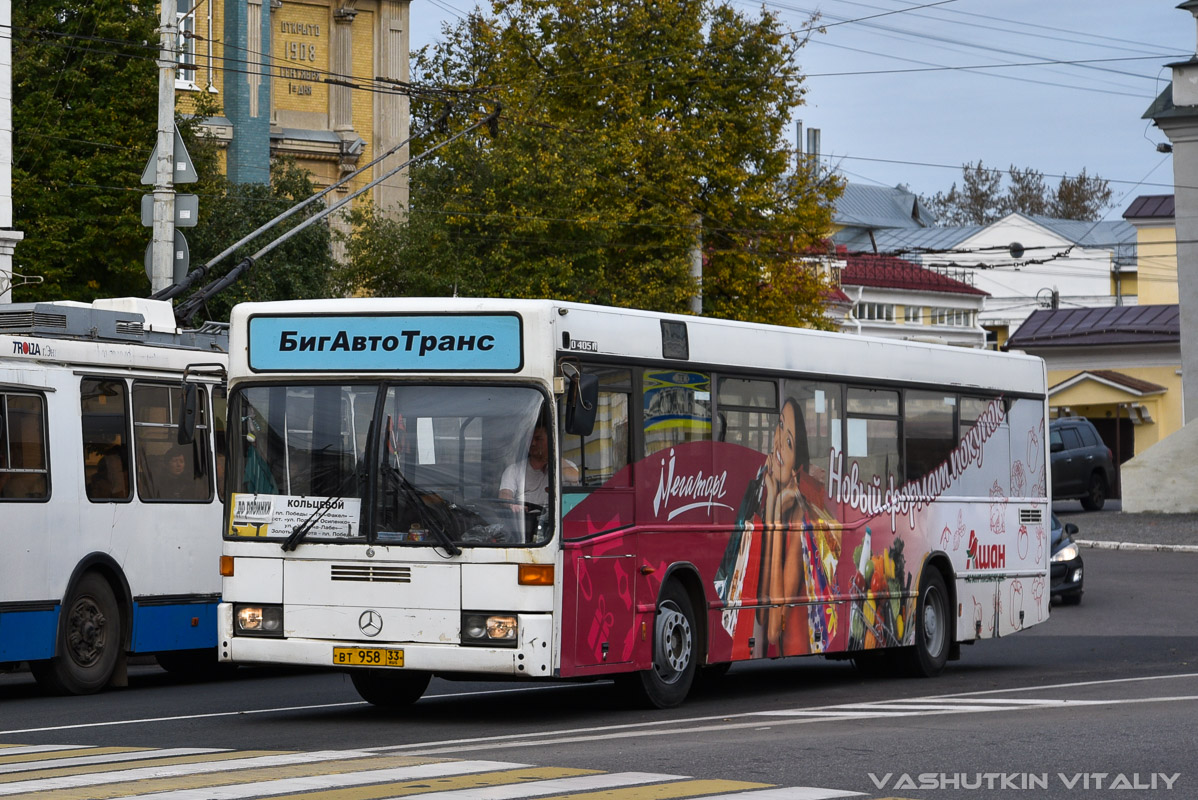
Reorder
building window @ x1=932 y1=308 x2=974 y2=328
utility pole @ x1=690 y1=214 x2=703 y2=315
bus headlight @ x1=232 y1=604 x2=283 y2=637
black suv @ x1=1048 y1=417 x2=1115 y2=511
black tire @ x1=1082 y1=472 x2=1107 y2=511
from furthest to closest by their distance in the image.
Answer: building window @ x1=932 y1=308 x2=974 y2=328 → utility pole @ x1=690 y1=214 x2=703 y2=315 → black tire @ x1=1082 y1=472 x2=1107 y2=511 → black suv @ x1=1048 y1=417 x2=1115 y2=511 → bus headlight @ x1=232 y1=604 x2=283 y2=637

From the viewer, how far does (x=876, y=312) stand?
338 ft

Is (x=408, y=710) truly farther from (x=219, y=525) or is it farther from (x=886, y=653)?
(x=886, y=653)

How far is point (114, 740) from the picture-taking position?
11.2m

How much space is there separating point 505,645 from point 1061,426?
32542 millimetres

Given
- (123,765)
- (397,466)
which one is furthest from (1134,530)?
(123,765)

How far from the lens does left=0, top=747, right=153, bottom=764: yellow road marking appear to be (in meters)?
9.95

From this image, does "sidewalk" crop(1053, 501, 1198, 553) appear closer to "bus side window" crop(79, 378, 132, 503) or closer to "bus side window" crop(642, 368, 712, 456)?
"bus side window" crop(642, 368, 712, 456)

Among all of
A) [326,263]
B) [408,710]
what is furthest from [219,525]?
[326,263]

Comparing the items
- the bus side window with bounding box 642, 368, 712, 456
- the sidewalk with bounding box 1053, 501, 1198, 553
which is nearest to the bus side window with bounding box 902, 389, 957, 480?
the bus side window with bounding box 642, 368, 712, 456

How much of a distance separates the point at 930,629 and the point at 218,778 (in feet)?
29.8

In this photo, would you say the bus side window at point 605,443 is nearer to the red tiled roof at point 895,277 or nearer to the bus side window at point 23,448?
the bus side window at point 23,448

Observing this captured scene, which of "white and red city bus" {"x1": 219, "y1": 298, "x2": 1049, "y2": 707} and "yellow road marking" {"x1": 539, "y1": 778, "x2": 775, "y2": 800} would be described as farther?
"white and red city bus" {"x1": 219, "y1": 298, "x2": 1049, "y2": 707}

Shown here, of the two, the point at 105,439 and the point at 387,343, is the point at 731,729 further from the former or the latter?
the point at 105,439

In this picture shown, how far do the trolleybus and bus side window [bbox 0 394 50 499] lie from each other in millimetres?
11
